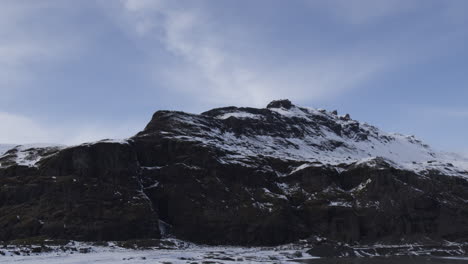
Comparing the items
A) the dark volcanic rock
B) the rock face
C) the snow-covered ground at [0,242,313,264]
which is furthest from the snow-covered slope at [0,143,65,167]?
the snow-covered ground at [0,242,313,264]

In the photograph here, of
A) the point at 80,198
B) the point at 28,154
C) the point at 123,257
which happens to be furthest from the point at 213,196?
the point at 28,154

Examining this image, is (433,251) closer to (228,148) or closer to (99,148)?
(228,148)

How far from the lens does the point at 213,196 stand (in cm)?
15325

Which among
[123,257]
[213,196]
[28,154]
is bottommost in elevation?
[123,257]

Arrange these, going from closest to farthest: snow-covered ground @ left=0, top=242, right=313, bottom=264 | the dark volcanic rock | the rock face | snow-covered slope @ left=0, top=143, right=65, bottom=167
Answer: snow-covered ground @ left=0, top=242, right=313, bottom=264, the dark volcanic rock, the rock face, snow-covered slope @ left=0, top=143, right=65, bottom=167

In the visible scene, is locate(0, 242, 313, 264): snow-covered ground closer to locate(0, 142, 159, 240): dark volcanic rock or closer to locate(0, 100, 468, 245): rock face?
locate(0, 142, 159, 240): dark volcanic rock

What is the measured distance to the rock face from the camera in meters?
135

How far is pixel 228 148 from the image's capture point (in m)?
183

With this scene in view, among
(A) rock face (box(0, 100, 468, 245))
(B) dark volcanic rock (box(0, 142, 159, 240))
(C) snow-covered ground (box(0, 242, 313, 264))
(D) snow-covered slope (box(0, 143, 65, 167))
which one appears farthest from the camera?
(D) snow-covered slope (box(0, 143, 65, 167))

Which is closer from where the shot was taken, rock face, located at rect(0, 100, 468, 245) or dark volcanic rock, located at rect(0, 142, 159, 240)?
dark volcanic rock, located at rect(0, 142, 159, 240)

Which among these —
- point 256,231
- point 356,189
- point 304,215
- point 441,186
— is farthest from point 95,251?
point 441,186

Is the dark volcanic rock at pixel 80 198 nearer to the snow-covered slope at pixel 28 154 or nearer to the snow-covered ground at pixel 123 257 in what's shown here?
the snow-covered slope at pixel 28 154

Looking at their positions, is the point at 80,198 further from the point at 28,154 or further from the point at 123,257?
the point at 123,257

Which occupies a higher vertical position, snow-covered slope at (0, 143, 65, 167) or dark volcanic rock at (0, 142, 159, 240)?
snow-covered slope at (0, 143, 65, 167)
